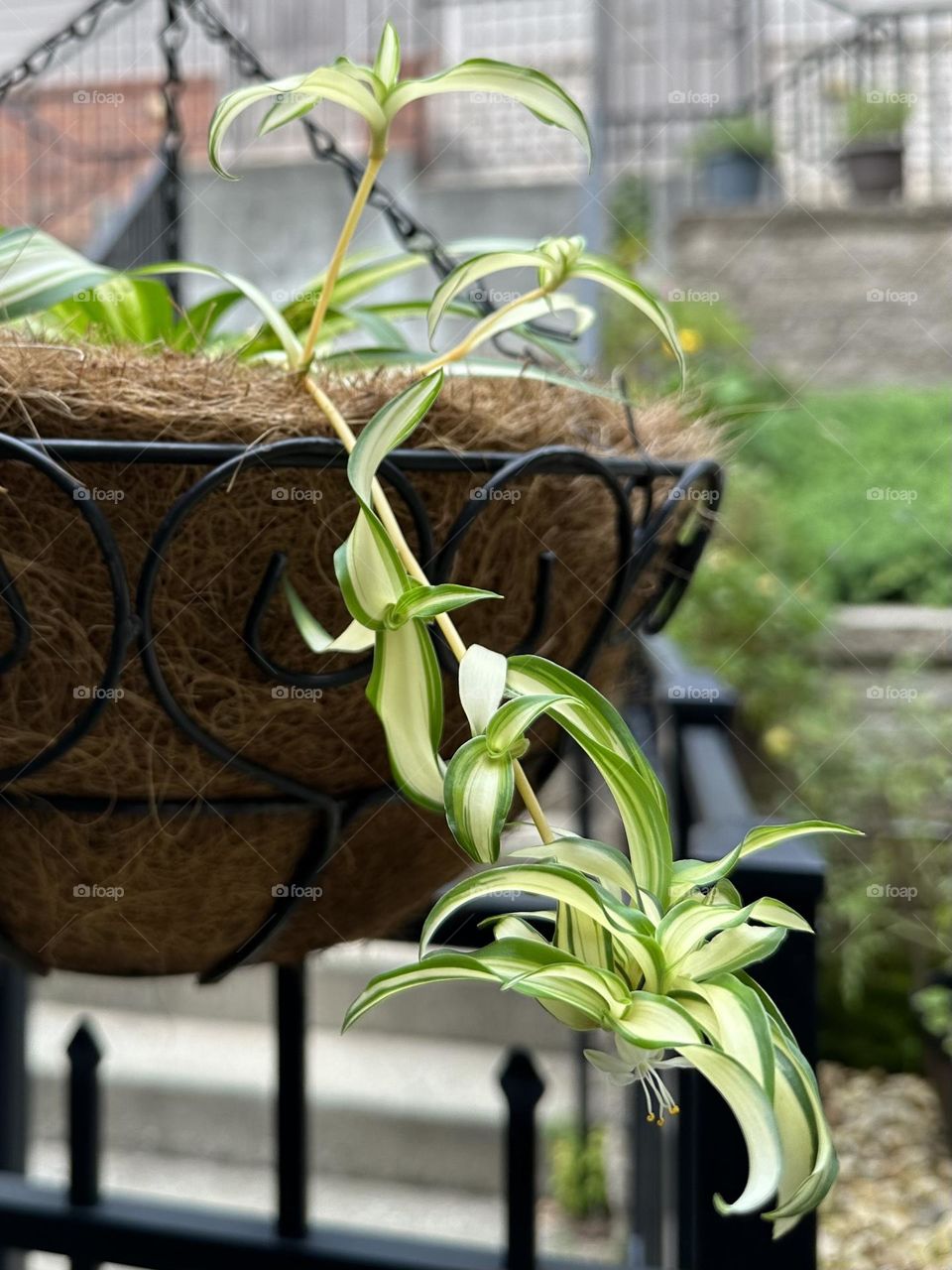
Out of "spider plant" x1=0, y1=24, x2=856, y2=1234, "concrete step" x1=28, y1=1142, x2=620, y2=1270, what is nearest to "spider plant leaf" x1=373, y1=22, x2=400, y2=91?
"spider plant" x1=0, y1=24, x2=856, y2=1234

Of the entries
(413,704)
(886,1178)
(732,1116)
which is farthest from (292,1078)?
(886,1178)

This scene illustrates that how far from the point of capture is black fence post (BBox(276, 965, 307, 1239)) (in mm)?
518

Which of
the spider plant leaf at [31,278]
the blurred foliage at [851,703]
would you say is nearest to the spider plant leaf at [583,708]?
the spider plant leaf at [31,278]

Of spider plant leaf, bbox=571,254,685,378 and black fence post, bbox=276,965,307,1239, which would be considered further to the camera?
black fence post, bbox=276,965,307,1239

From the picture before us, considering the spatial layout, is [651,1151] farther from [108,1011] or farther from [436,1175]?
[108,1011]

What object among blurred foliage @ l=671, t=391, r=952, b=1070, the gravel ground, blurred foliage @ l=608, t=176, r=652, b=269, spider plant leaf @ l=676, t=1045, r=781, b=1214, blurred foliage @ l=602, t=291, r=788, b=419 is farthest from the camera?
blurred foliage @ l=608, t=176, r=652, b=269

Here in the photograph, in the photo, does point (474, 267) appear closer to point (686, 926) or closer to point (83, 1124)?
point (686, 926)

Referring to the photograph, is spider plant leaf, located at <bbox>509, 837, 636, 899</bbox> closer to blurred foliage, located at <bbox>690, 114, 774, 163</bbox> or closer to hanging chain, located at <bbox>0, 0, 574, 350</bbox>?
hanging chain, located at <bbox>0, 0, 574, 350</bbox>

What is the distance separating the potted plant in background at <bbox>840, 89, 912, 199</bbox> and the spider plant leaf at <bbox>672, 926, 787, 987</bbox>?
3903 millimetres

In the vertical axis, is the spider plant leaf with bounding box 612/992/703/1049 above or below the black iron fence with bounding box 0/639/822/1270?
above

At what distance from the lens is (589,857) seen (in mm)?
236

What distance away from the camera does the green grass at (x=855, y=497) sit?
2.56m

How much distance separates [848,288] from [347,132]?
192cm

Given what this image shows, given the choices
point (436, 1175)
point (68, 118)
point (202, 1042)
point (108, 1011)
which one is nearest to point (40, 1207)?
point (436, 1175)
